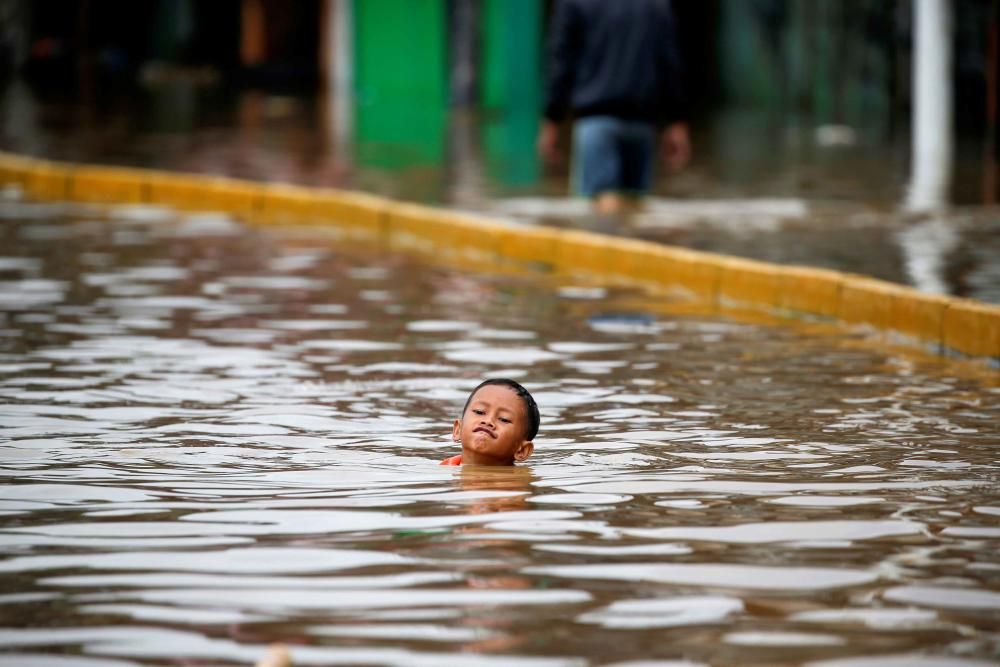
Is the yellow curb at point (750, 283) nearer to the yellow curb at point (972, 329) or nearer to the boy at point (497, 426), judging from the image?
the yellow curb at point (972, 329)

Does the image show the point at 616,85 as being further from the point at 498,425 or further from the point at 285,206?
the point at 498,425

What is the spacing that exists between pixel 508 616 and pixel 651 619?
31 cm

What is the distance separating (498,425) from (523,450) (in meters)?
0.17

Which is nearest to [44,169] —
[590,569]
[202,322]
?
[202,322]

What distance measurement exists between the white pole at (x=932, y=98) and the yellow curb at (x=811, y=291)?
7228 millimetres

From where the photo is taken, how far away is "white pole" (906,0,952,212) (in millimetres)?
20481

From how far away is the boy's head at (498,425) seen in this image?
6.99 meters

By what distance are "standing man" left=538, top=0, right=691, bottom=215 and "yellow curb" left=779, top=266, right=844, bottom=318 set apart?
3.90 m

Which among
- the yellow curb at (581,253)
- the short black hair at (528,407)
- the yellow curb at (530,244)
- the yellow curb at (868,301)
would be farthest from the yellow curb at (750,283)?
the short black hair at (528,407)

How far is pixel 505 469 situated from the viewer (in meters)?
6.96

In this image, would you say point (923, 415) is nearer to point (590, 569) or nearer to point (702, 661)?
point (590, 569)

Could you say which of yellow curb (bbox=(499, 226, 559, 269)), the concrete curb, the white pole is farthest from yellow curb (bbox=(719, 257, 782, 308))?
the white pole

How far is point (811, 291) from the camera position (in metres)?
11.5

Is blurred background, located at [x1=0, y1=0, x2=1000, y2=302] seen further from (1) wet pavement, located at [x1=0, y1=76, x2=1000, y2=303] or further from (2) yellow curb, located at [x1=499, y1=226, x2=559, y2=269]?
(2) yellow curb, located at [x1=499, y1=226, x2=559, y2=269]
